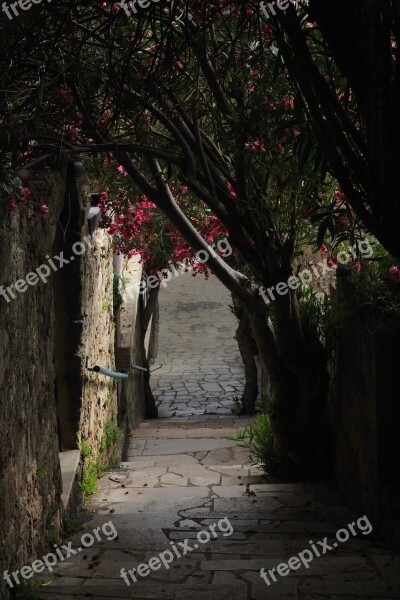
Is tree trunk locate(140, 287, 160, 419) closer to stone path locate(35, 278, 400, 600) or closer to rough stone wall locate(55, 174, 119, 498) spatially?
stone path locate(35, 278, 400, 600)

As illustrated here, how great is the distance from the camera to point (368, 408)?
209 inches

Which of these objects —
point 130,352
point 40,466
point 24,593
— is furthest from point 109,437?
point 24,593

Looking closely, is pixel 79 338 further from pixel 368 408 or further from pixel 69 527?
pixel 368 408

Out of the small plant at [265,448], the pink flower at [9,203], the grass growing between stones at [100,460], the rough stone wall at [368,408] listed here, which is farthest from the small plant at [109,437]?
the pink flower at [9,203]

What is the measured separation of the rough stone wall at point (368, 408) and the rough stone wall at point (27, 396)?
6.49ft

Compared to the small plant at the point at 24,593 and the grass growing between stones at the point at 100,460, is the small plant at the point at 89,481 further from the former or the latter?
the small plant at the point at 24,593

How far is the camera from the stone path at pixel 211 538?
410cm

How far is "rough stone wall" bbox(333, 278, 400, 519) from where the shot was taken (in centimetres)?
502

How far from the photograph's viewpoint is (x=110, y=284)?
902 cm

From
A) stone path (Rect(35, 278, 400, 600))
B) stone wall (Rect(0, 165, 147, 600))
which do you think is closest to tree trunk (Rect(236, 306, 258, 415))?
stone path (Rect(35, 278, 400, 600))

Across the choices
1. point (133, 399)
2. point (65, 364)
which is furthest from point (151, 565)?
point (133, 399)

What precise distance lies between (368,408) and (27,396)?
2.18 metres

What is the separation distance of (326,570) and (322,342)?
2519 millimetres

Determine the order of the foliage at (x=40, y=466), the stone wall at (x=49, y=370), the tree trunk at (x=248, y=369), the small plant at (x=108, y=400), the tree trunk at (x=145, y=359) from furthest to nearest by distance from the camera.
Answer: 1. the tree trunk at (x=145, y=359)
2. the tree trunk at (x=248, y=369)
3. the small plant at (x=108, y=400)
4. the foliage at (x=40, y=466)
5. the stone wall at (x=49, y=370)
